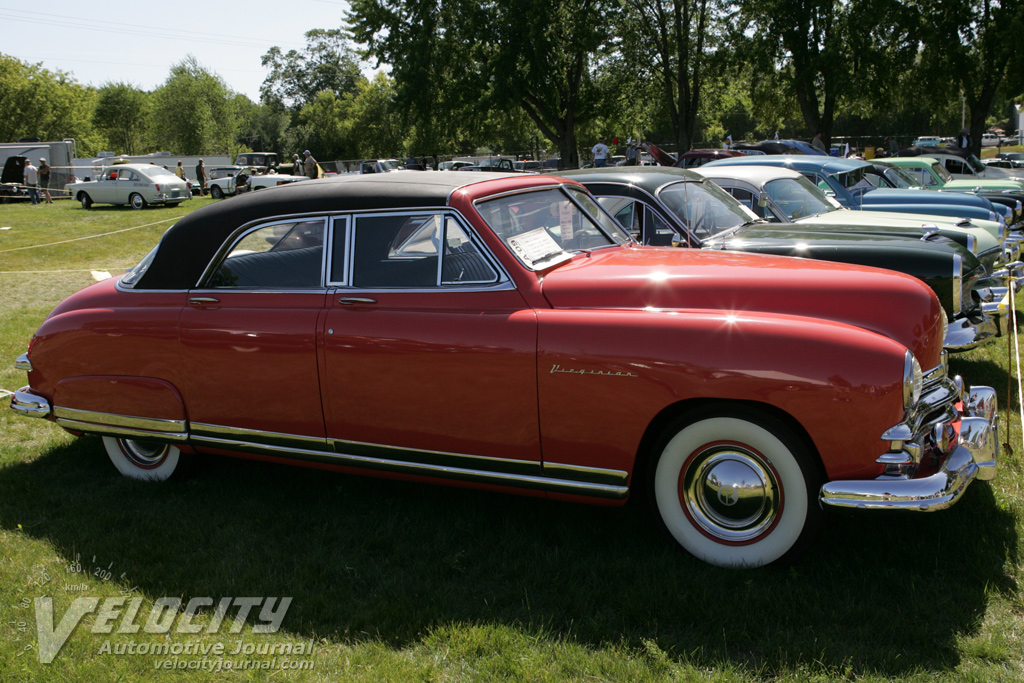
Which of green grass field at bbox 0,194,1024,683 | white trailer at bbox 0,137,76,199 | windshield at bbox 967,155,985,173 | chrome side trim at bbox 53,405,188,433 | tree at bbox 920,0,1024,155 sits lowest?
green grass field at bbox 0,194,1024,683

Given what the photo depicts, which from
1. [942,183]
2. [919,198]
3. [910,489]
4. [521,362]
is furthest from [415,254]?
[942,183]

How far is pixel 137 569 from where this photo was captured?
367cm

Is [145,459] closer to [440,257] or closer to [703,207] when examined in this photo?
[440,257]

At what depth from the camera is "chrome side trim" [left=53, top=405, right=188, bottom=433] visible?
4.37 metres

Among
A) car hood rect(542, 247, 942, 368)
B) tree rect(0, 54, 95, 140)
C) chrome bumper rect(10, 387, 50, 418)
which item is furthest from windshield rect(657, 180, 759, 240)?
tree rect(0, 54, 95, 140)

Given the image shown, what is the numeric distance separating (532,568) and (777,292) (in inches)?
64.3

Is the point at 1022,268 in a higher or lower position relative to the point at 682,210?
lower

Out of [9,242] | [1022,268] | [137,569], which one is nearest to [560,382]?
[137,569]

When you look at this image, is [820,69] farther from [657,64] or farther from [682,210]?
[682,210]

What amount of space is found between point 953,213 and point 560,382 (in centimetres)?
843

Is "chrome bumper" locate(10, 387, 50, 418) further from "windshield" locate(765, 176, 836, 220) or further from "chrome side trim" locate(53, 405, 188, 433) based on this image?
"windshield" locate(765, 176, 836, 220)

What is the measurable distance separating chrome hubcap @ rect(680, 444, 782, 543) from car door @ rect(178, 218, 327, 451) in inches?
73.1

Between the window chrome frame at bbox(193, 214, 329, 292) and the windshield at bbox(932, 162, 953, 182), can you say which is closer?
the window chrome frame at bbox(193, 214, 329, 292)

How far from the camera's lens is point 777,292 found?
354 centimetres
